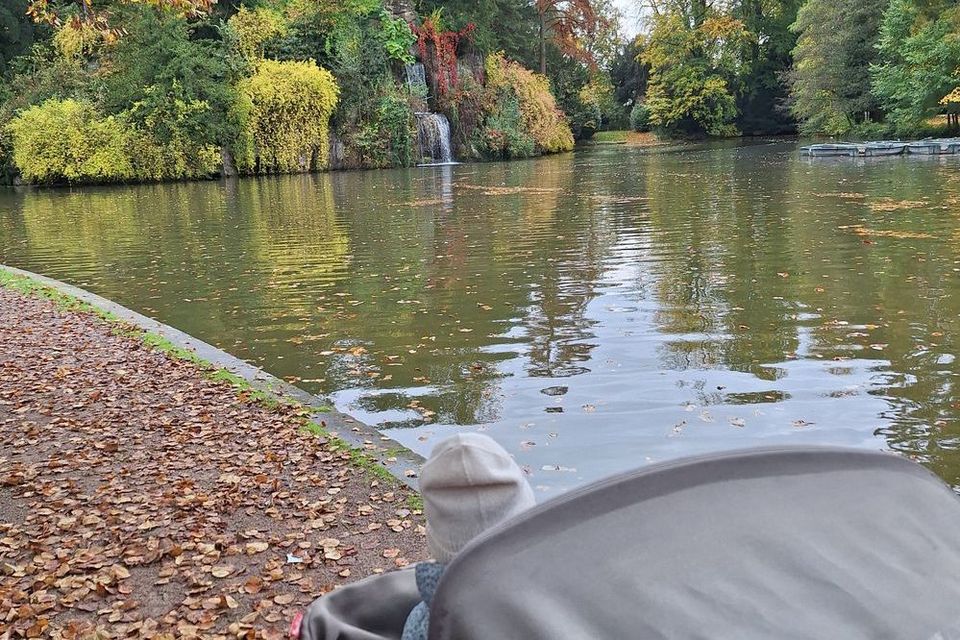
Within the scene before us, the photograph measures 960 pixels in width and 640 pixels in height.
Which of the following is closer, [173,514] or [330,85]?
[173,514]

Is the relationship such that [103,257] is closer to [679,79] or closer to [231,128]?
[231,128]

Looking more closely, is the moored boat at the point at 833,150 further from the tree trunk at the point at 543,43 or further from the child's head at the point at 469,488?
the child's head at the point at 469,488

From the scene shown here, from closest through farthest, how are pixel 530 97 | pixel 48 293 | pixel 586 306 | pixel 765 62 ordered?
pixel 586 306
pixel 48 293
pixel 530 97
pixel 765 62

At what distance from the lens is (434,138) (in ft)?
131

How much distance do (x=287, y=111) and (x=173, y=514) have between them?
31.3m

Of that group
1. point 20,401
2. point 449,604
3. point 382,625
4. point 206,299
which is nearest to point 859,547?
point 449,604

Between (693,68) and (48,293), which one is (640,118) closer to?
(693,68)

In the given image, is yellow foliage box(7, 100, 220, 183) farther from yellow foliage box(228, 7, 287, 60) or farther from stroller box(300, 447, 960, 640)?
stroller box(300, 447, 960, 640)

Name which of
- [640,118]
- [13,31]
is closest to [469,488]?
[13,31]

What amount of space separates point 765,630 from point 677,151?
4273cm

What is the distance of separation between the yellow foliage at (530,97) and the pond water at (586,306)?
23954mm

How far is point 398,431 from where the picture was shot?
19.8 feet

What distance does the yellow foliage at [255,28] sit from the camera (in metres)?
35.9

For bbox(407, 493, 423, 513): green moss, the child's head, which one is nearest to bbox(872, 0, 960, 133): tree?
bbox(407, 493, 423, 513): green moss
